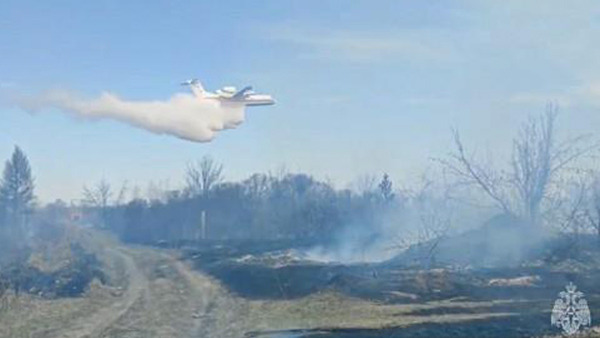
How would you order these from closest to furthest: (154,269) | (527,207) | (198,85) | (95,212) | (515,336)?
(515,336) < (198,85) < (154,269) < (527,207) < (95,212)

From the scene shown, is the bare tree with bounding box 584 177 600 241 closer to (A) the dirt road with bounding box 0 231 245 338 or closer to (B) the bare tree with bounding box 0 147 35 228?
(A) the dirt road with bounding box 0 231 245 338

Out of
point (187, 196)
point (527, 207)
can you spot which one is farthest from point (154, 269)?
point (187, 196)

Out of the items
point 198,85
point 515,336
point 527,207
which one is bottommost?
point 515,336

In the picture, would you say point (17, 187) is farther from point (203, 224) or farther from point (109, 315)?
point (109, 315)

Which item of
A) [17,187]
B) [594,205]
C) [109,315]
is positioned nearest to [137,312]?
[109,315]

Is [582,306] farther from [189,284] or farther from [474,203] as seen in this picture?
[474,203]

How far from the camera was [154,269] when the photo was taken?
4266 cm

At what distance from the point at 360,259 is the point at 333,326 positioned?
2945cm
